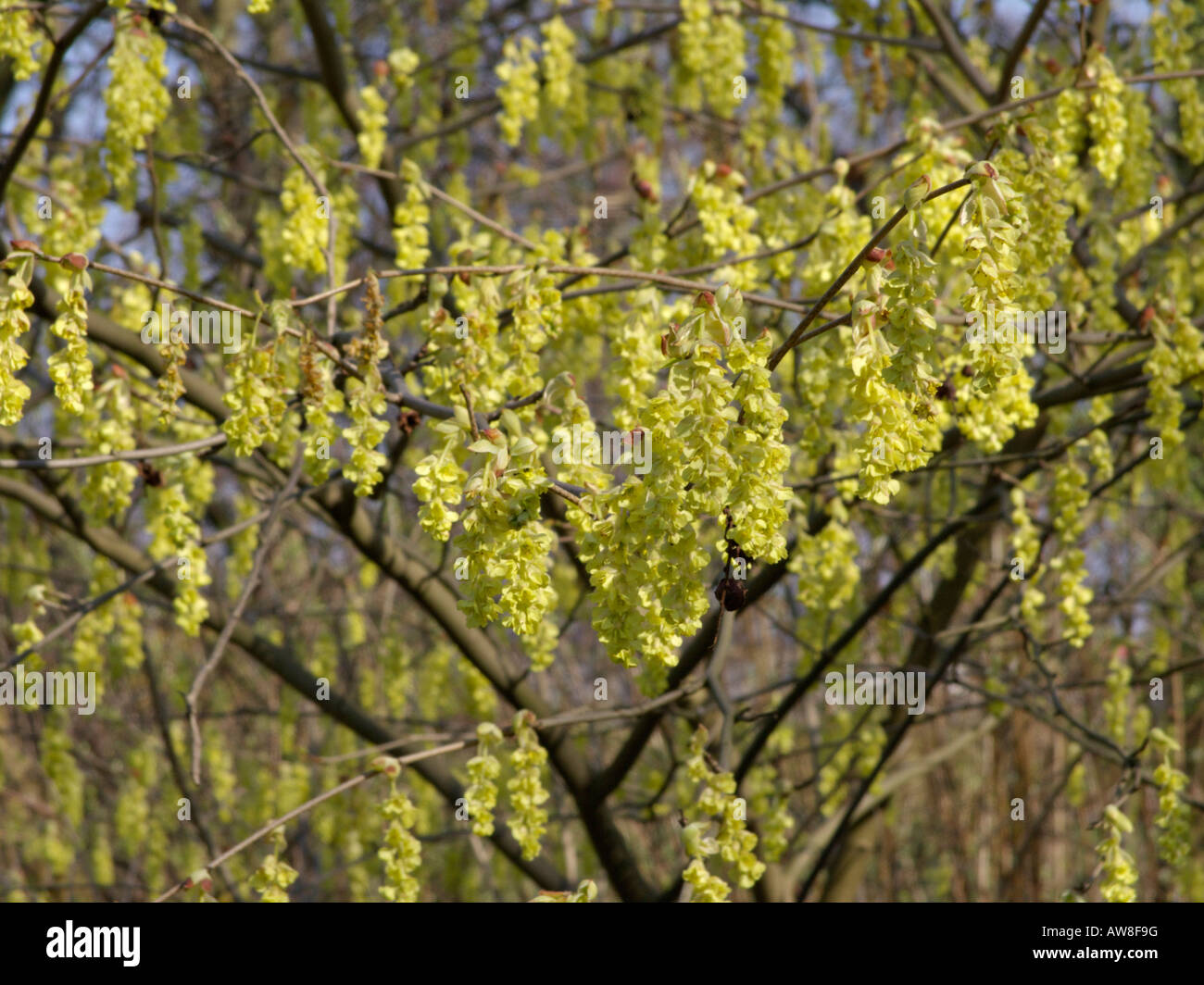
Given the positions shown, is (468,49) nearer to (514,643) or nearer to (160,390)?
(514,643)

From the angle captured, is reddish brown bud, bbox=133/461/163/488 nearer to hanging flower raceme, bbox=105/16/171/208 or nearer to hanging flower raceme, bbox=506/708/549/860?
hanging flower raceme, bbox=105/16/171/208

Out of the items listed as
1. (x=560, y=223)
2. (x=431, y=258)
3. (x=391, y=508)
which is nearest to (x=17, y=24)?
(x=431, y=258)

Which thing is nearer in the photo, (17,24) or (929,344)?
(929,344)

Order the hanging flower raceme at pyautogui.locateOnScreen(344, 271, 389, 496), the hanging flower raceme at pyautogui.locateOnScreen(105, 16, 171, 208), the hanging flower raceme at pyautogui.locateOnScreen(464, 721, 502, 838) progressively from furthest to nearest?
the hanging flower raceme at pyautogui.locateOnScreen(105, 16, 171, 208)
the hanging flower raceme at pyautogui.locateOnScreen(464, 721, 502, 838)
the hanging flower raceme at pyautogui.locateOnScreen(344, 271, 389, 496)

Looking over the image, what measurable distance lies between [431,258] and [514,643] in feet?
5.08

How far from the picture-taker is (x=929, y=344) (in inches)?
62.0

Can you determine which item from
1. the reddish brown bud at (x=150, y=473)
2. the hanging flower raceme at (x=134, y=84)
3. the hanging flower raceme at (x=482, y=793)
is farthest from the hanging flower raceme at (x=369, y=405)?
the hanging flower raceme at (x=134, y=84)

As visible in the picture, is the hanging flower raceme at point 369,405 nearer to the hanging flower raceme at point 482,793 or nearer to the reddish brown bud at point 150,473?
the hanging flower raceme at point 482,793

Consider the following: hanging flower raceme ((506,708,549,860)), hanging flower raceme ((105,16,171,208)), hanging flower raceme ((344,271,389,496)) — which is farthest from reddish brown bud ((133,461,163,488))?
hanging flower raceme ((506,708,549,860))

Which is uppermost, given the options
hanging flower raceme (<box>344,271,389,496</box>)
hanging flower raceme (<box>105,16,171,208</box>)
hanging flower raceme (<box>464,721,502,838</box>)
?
hanging flower raceme (<box>105,16,171,208</box>)

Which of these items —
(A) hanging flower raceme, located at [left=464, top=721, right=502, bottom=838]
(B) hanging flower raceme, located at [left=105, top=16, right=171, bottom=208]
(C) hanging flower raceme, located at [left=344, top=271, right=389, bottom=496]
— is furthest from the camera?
(B) hanging flower raceme, located at [left=105, top=16, right=171, bottom=208]

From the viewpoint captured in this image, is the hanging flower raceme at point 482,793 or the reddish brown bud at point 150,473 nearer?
the hanging flower raceme at point 482,793

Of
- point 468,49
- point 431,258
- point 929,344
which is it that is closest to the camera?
point 929,344
